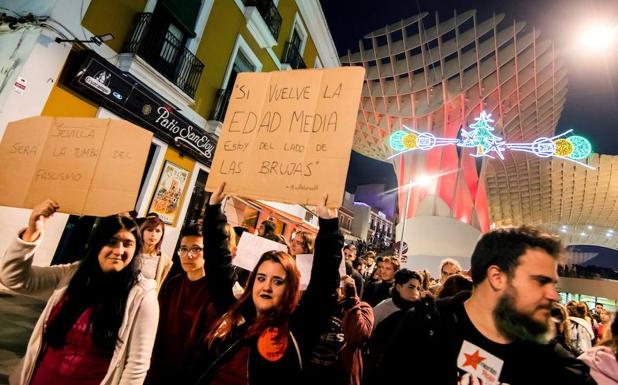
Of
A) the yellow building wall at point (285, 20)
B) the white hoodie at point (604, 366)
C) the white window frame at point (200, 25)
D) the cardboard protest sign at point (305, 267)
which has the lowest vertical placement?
the white hoodie at point (604, 366)

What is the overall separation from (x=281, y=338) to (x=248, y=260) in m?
0.98

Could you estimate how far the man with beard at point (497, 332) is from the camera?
1.47 m

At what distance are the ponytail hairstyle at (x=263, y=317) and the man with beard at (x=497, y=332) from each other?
543mm

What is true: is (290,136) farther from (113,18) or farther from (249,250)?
(113,18)

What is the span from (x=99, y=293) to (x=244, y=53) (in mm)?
10605

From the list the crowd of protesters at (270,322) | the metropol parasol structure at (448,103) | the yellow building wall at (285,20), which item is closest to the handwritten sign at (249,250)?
the crowd of protesters at (270,322)

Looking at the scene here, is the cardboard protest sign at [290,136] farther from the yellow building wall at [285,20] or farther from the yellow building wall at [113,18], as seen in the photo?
the yellow building wall at [285,20]

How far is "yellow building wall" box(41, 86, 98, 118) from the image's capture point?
6116 millimetres

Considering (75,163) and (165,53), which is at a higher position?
Answer: (165,53)

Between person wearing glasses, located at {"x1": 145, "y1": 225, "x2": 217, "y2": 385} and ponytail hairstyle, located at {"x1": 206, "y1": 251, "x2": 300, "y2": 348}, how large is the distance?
12.3 inches

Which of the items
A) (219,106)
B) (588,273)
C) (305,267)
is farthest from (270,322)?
(588,273)

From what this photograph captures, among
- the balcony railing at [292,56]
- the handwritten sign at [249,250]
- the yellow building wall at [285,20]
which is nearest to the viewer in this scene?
the handwritten sign at [249,250]

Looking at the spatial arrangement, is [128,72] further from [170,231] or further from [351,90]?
[351,90]

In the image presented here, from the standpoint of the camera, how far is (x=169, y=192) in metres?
8.91
